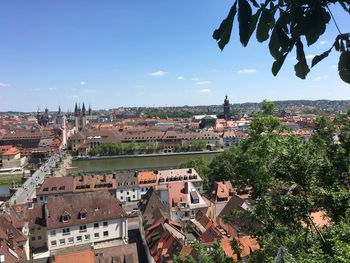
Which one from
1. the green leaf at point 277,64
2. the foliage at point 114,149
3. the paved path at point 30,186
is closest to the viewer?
the green leaf at point 277,64

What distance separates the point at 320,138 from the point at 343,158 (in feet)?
15.8

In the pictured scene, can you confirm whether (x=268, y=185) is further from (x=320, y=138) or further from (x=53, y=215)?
(x=53, y=215)

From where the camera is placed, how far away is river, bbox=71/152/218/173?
5719 cm

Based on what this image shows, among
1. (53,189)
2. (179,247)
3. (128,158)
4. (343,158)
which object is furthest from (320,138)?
(128,158)

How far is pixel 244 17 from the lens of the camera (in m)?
1.60

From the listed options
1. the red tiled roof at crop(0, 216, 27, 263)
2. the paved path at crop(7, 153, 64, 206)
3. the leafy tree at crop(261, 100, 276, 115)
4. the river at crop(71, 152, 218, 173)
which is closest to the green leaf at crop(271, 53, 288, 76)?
the leafy tree at crop(261, 100, 276, 115)

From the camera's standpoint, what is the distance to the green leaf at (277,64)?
5.73 ft

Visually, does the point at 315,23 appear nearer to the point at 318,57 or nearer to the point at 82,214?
the point at 318,57

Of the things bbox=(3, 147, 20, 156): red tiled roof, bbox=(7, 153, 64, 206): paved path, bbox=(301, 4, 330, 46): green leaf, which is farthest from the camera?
bbox=(3, 147, 20, 156): red tiled roof

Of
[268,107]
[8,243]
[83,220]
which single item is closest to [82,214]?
[83,220]

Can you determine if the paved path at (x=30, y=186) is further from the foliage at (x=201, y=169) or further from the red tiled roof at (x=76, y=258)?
the foliage at (x=201, y=169)

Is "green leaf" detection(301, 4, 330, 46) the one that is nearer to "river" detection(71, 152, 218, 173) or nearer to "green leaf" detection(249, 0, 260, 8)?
"green leaf" detection(249, 0, 260, 8)

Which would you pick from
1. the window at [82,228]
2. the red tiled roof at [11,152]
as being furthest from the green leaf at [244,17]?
the red tiled roof at [11,152]

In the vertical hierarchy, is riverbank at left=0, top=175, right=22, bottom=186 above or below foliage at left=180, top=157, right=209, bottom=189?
below
